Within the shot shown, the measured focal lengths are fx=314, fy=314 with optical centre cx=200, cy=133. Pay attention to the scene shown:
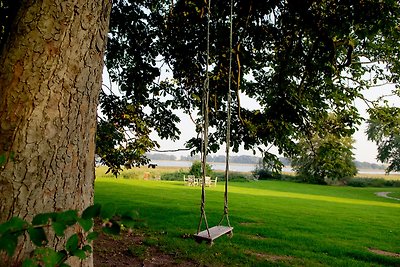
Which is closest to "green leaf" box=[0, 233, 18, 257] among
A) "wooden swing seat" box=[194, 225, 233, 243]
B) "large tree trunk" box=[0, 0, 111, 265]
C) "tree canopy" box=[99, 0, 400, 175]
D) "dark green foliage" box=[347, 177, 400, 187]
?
"large tree trunk" box=[0, 0, 111, 265]

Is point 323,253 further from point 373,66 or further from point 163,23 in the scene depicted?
point 373,66

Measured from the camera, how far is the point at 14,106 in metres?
1.65

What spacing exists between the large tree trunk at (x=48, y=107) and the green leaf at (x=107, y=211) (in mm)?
957

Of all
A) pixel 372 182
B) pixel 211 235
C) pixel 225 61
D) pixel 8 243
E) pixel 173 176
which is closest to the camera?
pixel 8 243

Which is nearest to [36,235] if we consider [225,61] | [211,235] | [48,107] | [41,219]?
[41,219]

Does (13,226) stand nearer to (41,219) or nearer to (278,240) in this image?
(41,219)

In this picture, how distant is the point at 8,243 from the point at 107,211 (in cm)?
22

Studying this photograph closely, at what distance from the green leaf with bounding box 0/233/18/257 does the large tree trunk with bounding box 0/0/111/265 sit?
2.95 feet

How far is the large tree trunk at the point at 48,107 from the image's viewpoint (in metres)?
1.59

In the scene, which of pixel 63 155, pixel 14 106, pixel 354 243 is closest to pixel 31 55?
pixel 14 106

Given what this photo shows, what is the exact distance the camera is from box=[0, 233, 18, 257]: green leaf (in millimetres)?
695

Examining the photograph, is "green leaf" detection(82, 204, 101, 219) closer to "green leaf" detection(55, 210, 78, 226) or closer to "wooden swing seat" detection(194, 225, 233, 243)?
"green leaf" detection(55, 210, 78, 226)

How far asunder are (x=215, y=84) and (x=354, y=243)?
5430mm

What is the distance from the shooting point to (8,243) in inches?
28.1
